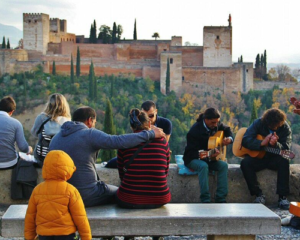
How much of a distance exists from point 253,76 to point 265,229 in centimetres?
3546

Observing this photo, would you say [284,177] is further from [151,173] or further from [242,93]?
[242,93]

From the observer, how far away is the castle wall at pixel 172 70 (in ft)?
112

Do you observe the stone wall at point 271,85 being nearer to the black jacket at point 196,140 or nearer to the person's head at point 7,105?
the black jacket at point 196,140

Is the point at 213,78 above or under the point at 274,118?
above

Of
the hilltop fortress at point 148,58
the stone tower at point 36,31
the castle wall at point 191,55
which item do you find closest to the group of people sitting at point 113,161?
the hilltop fortress at point 148,58

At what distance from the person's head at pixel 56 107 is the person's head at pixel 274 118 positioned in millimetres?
1848

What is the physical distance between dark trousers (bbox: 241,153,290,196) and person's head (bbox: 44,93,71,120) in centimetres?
172

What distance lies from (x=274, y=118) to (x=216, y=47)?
32.4 m

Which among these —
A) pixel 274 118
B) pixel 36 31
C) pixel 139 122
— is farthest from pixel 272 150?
pixel 36 31

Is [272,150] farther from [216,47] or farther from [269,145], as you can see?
[216,47]

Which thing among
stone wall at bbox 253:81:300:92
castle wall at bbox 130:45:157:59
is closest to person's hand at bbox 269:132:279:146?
stone wall at bbox 253:81:300:92

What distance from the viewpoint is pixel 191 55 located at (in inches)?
1454

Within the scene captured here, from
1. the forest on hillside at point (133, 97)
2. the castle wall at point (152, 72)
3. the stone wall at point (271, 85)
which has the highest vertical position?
the castle wall at point (152, 72)

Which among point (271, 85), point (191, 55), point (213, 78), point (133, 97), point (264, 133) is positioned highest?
point (191, 55)
